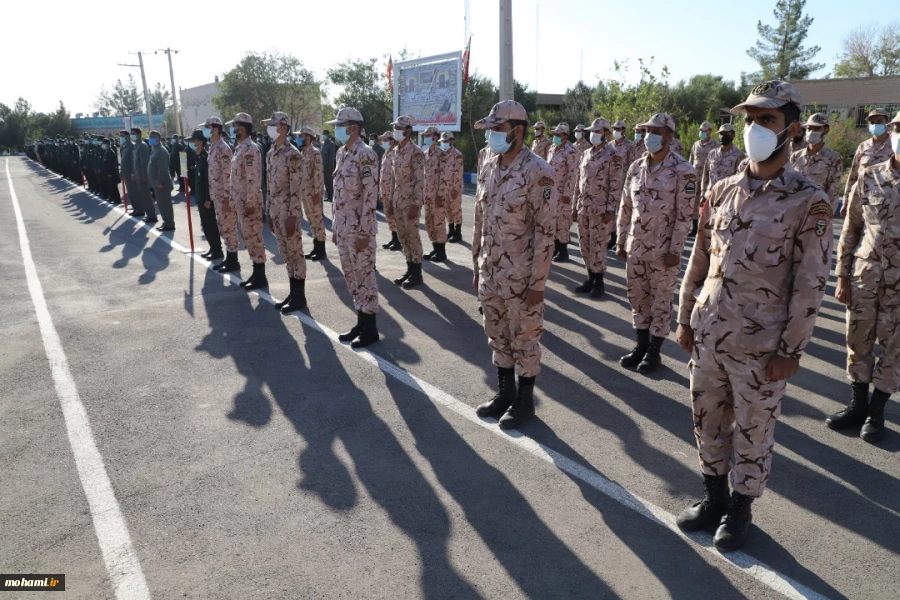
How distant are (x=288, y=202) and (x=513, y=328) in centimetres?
383

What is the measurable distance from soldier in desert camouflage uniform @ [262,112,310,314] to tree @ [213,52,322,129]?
4675cm

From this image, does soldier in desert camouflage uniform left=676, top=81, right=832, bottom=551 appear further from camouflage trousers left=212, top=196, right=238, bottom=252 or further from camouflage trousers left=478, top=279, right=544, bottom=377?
camouflage trousers left=212, top=196, right=238, bottom=252

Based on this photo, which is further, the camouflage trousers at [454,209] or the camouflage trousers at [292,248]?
the camouflage trousers at [454,209]

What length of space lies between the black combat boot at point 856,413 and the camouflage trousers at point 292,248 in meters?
5.25

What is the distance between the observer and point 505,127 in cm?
395

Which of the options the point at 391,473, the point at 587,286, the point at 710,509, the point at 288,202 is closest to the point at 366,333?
the point at 288,202

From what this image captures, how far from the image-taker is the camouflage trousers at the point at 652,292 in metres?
4.98

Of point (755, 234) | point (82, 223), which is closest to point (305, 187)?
point (755, 234)

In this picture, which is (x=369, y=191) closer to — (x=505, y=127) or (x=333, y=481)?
(x=505, y=127)

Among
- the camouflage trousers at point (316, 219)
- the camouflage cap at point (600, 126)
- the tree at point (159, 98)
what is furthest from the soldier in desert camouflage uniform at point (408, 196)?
the tree at point (159, 98)

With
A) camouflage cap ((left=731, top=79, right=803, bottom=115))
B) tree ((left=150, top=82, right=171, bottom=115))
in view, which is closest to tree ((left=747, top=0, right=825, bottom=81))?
camouflage cap ((left=731, top=79, right=803, bottom=115))

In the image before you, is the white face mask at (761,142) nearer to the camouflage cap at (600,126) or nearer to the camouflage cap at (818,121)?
the camouflage cap at (600,126)

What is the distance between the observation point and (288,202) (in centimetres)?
688

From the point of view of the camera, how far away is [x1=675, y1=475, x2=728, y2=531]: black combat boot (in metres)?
3.01
